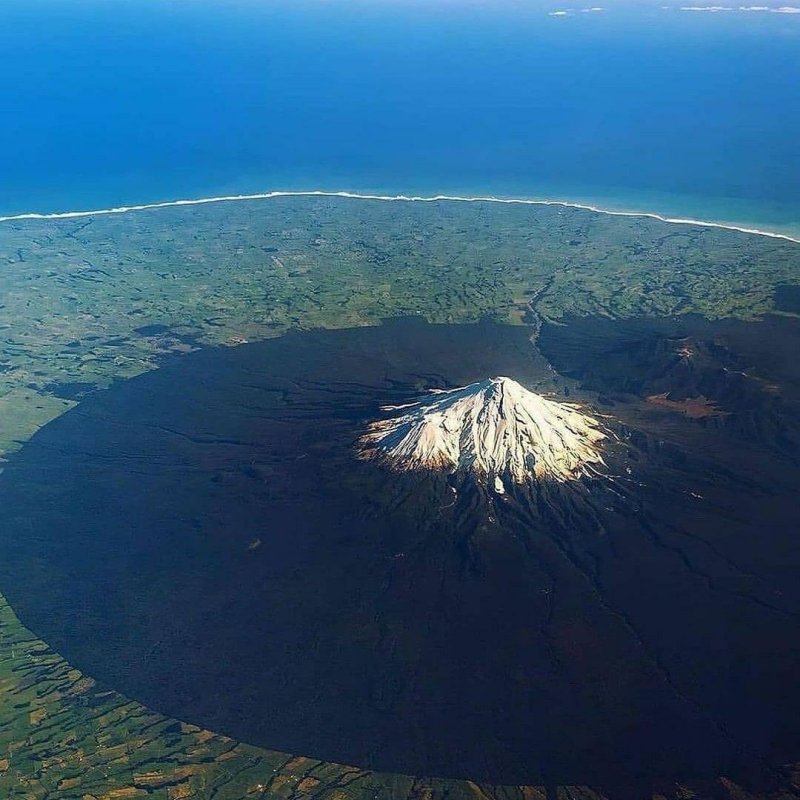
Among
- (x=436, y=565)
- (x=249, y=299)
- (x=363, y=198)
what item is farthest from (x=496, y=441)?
(x=363, y=198)

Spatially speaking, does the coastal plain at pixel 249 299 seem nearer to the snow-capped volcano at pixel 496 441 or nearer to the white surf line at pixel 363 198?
the white surf line at pixel 363 198

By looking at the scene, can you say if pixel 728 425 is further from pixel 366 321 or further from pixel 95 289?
pixel 95 289

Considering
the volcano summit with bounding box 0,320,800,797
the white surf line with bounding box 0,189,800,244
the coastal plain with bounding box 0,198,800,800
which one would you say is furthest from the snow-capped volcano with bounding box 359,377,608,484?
the white surf line with bounding box 0,189,800,244

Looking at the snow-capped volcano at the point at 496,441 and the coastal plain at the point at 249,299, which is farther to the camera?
the snow-capped volcano at the point at 496,441

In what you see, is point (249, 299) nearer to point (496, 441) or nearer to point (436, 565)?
point (496, 441)

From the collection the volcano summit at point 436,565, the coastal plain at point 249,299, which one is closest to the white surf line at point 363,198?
the coastal plain at point 249,299

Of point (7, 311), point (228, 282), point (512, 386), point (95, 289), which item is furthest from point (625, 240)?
point (7, 311)

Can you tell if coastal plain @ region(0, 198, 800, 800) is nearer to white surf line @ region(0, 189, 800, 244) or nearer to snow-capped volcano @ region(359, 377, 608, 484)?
white surf line @ region(0, 189, 800, 244)
